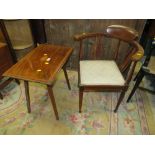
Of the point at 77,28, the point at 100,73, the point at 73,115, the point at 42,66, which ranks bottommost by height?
the point at 73,115

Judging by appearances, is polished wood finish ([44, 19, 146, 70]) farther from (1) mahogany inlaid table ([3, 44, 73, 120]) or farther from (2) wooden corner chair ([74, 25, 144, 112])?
(1) mahogany inlaid table ([3, 44, 73, 120])

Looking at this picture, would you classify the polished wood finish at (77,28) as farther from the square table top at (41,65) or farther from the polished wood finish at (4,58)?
the polished wood finish at (4,58)

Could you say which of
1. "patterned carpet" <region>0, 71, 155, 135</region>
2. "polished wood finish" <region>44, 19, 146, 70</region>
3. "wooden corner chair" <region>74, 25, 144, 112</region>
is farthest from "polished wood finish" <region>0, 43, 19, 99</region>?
"wooden corner chair" <region>74, 25, 144, 112</region>

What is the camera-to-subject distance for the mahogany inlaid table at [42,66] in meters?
1.09

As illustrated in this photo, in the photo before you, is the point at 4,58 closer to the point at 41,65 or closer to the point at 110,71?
the point at 41,65

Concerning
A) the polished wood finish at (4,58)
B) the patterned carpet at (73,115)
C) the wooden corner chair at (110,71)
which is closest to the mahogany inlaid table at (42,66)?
the patterned carpet at (73,115)

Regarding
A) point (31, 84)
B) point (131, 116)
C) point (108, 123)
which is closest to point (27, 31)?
point (31, 84)

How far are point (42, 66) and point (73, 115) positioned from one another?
2.20ft

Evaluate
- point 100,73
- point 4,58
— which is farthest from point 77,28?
point 4,58

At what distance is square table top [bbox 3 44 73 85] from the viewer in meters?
1.09

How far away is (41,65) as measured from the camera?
122 centimetres
